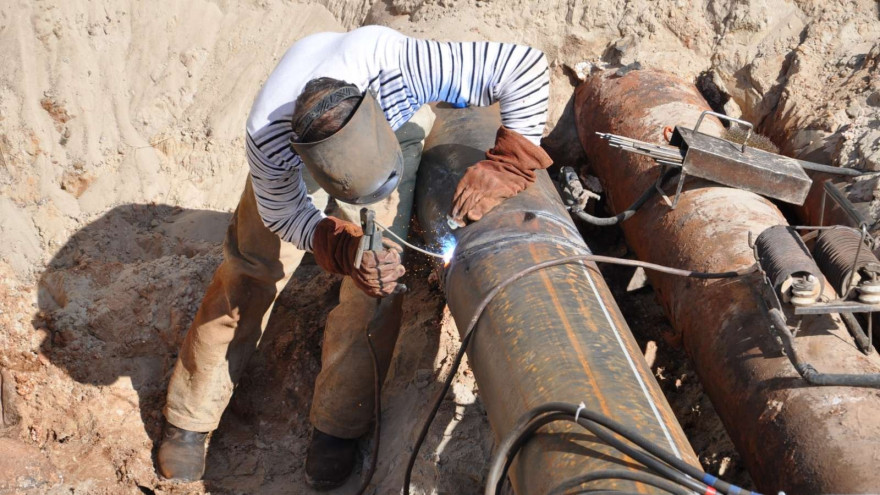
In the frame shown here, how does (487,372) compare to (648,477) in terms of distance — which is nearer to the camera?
(648,477)

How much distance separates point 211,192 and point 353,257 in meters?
2.50

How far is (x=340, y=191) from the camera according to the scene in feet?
9.39

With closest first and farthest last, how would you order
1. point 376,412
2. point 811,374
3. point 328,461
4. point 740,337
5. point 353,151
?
point 811,374
point 353,151
point 740,337
point 376,412
point 328,461

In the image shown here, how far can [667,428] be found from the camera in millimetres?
2516

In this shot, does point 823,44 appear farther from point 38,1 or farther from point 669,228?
point 38,1

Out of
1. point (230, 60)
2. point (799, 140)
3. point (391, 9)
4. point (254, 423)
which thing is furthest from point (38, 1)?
point (799, 140)

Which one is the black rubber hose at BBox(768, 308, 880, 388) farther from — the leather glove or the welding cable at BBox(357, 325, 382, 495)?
the welding cable at BBox(357, 325, 382, 495)

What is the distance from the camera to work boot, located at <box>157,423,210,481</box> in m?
4.09

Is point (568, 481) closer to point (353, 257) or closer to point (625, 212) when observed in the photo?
point (353, 257)

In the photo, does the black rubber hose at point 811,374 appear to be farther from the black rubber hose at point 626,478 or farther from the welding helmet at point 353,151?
the welding helmet at point 353,151

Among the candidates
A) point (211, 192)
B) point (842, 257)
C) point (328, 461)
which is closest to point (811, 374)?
point (842, 257)

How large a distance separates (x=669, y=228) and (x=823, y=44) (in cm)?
169

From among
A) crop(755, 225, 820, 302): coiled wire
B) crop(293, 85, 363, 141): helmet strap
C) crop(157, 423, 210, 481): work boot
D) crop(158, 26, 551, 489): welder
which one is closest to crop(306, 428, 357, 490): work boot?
crop(158, 26, 551, 489): welder

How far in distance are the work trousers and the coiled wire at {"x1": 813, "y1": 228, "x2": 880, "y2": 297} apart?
1709mm
